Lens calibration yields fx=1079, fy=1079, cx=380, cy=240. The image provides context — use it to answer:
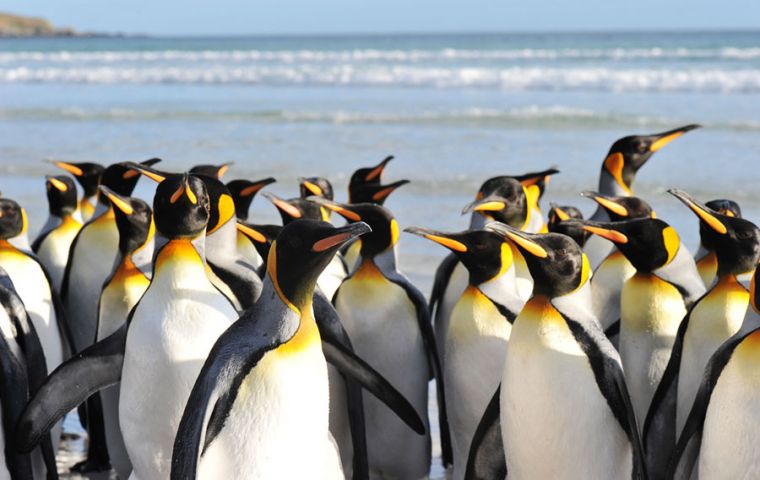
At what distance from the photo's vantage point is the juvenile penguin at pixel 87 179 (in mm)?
5680

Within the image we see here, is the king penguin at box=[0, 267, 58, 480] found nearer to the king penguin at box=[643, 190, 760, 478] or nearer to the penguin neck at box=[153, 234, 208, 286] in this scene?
the penguin neck at box=[153, 234, 208, 286]

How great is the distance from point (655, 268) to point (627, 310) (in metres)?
0.17

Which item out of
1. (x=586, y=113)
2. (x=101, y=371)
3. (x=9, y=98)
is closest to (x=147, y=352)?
(x=101, y=371)

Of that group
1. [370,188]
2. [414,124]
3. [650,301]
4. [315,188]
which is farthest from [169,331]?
[414,124]

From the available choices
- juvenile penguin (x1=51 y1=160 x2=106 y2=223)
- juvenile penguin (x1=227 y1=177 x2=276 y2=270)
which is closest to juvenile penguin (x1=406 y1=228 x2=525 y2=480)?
juvenile penguin (x1=227 y1=177 x2=276 y2=270)

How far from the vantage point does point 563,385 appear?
3.00 metres

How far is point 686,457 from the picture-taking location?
3.01 metres

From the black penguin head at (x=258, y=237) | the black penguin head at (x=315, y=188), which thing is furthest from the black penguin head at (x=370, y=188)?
the black penguin head at (x=258, y=237)

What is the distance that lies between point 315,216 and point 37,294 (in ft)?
Answer: 3.62

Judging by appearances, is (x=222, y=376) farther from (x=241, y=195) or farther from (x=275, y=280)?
(x=241, y=195)

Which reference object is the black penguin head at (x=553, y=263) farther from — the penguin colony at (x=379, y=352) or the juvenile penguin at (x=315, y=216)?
the juvenile penguin at (x=315, y=216)

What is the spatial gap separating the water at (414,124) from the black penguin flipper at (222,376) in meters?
3.96

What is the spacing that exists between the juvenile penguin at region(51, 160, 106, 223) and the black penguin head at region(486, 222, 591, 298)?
3199 millimetres

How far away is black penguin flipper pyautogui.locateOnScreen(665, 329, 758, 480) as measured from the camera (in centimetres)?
293
